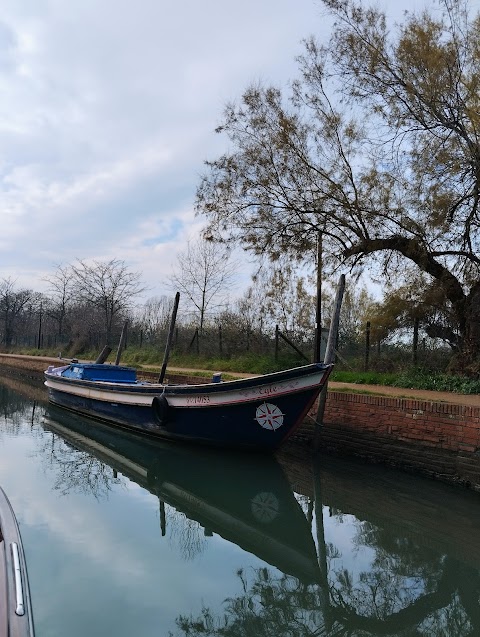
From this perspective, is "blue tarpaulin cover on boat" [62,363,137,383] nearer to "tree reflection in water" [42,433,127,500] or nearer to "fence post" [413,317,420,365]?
"tree reflection in water" [42,433,127,500]

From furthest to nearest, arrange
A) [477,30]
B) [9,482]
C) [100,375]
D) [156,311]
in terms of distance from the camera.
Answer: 1. [156,311]
2. [100,375]
3. [477,30]
4. [9,482]

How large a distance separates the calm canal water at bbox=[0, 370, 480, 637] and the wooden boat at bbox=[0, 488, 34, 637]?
2.43ft

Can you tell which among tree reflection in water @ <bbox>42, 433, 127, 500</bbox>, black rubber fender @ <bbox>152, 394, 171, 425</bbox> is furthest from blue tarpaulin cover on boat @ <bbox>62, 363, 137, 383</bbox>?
black rubber fender @ <bbox>152, 394, 171, 425</bbox>

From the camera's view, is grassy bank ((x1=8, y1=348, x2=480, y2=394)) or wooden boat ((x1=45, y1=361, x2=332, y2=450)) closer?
wooden boat ((x1=45, y1=361, x2=332, y2=450))

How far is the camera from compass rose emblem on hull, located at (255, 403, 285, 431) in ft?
31.9

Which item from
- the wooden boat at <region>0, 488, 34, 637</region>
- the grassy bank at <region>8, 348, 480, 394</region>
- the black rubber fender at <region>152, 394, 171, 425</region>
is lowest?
the wooden boat at <region>0, 488, 34, 637</region>

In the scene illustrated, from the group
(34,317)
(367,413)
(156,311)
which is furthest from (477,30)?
(34,317)

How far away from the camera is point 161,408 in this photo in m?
11.4

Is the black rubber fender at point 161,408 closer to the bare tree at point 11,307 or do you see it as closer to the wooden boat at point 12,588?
the wooden boat at point 12,588

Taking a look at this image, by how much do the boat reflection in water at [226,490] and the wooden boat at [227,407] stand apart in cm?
35

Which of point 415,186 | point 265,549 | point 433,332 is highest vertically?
point 415,186

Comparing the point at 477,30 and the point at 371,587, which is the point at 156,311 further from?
the point at 371,587

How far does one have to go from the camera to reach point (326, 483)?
29.2 feet

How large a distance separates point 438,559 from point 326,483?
2969mm
